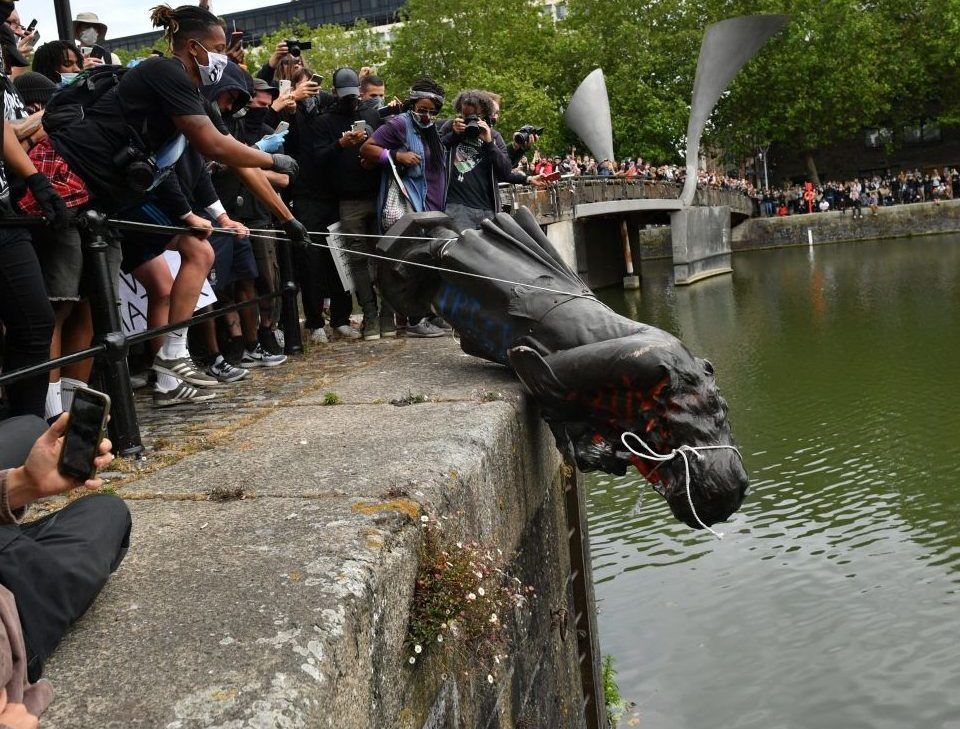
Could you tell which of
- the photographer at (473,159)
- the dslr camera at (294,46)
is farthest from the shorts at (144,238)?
the dslr camera at (294,46)

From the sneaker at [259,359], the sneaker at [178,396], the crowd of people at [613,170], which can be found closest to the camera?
the sneaker at [178,396]

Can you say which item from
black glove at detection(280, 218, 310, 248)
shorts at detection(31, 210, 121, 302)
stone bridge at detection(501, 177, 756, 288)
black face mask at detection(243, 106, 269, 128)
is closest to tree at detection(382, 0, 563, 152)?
stone bridge at detection(501, 177, 756, 288)

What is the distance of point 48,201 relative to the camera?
3.52 meters

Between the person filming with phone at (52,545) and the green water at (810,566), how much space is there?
4195 millimetres

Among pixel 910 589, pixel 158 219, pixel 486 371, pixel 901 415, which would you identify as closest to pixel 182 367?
pixel 158 219

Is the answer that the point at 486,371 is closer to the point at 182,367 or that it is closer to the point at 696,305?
the point at 182,367

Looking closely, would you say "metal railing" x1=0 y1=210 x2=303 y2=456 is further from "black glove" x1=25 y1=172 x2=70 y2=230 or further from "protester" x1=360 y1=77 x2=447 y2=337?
"protester" x1=360 y1=77 x2=447 y2=337

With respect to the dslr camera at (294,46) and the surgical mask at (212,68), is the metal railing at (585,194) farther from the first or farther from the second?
the surgical mask at (212,68)

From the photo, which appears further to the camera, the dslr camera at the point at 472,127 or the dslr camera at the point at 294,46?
the dslr camera at the point at 294,46

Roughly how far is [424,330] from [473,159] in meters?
1.40

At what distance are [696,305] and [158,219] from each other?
19337 millimetres

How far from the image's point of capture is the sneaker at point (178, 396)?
4832 millimetres

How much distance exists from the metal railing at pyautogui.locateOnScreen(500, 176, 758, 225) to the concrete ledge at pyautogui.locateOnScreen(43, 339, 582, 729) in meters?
15.2

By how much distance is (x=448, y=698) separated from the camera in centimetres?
256
